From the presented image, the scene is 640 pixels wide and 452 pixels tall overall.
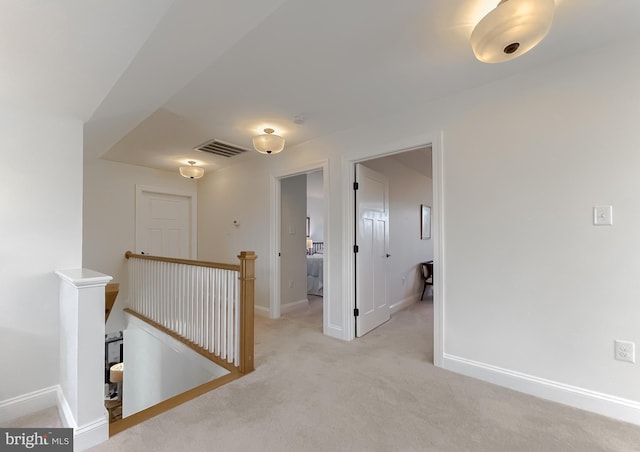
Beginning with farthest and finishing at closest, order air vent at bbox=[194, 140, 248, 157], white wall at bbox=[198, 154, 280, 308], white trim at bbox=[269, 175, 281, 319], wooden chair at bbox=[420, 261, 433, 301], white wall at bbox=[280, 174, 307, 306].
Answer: wooden chair at bbox=[420, 261, 433, 301] < white wall at bbox=[280, 174, 307, 306] < white wall at bbox=[198, 154, 280, 308] < white trim at bbox=[269, 175, 281, 319] < air vent at bbox=[194, 140, 248, 157]

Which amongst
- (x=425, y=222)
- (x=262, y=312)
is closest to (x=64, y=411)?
(x=262, y=312)

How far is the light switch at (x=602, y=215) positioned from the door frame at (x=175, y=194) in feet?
17.6

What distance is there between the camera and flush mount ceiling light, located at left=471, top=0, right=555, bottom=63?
4.12ft

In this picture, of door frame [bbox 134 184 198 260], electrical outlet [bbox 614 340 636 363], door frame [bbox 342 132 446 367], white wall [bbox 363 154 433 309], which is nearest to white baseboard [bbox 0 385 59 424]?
door frame [bbox 342 132 446 367]

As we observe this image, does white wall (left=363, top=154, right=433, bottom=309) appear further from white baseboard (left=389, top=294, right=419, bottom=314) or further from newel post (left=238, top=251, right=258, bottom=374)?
newel post (left=238, top=251, right=258, bottom=374)

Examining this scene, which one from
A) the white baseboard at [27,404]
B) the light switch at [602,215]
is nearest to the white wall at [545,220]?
the light switch at [602,215]

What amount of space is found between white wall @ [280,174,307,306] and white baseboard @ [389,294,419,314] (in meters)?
1.42

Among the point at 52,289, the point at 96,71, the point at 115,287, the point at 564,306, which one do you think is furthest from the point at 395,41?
the point at 52,289

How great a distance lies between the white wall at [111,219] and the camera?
4.13 m

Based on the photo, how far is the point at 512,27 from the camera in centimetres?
131

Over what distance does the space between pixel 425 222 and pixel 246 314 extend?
13.2 ft

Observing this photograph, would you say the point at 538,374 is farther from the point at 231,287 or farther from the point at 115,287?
the point at 115,287

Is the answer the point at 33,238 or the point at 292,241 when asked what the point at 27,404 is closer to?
the point at 33,238

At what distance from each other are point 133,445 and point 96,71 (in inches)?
80.2
